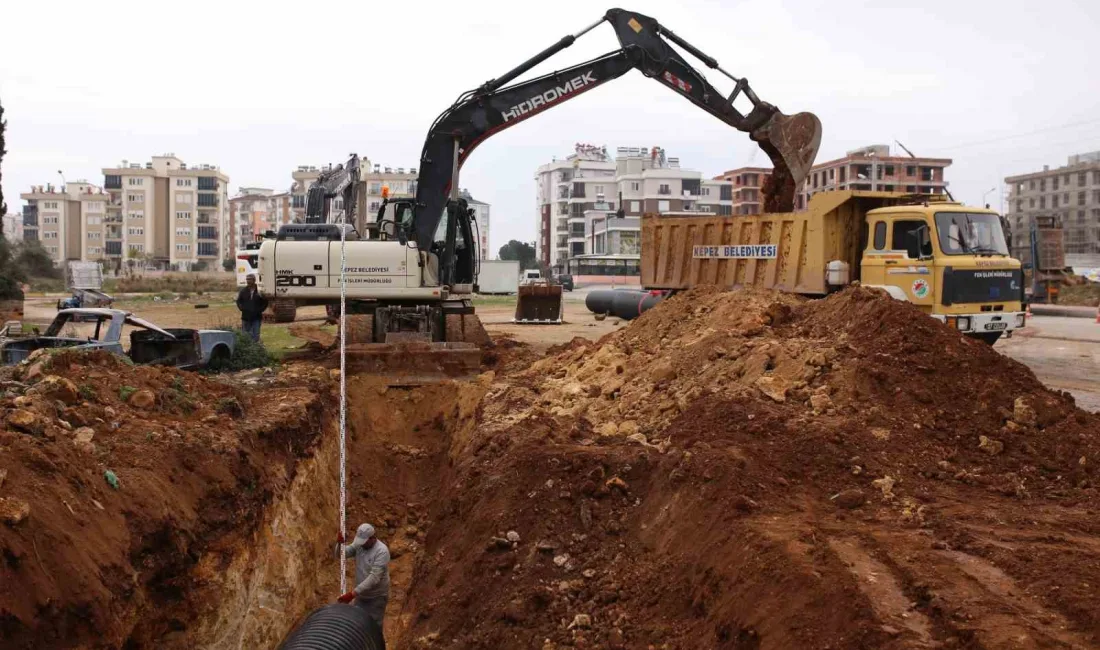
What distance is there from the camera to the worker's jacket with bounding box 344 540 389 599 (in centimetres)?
750

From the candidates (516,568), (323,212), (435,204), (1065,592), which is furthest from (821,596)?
(323,212)

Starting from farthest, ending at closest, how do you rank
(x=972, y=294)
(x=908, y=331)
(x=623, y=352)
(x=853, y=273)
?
(x=853, y=273), (x=972, y=294), (x=623, y=352), (x=908, y=331)

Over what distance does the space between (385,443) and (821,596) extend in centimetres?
891

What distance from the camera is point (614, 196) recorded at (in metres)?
103

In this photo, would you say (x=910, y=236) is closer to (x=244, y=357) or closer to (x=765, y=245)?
(x=765, y=245)

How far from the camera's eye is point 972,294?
538 inches

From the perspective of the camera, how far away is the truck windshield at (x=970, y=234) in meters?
13.6

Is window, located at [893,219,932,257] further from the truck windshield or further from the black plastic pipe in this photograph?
the black plastic pipe

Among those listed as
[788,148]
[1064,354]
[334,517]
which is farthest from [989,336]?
[334,517]

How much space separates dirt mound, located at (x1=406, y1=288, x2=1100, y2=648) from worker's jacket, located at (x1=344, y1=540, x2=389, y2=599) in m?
0.37

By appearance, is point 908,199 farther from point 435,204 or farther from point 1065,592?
point 1065,592

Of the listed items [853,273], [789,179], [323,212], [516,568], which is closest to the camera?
[516,568]

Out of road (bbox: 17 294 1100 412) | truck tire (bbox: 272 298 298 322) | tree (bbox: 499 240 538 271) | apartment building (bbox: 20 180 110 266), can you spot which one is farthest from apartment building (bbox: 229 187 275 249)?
truck tire (bbox: 272 298 298 322)

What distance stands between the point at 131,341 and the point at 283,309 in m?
3.82
